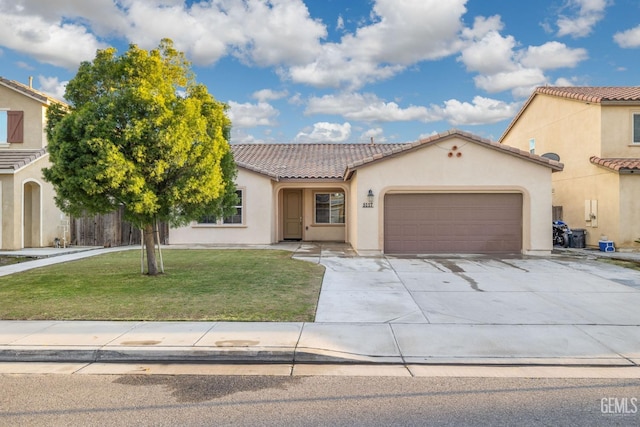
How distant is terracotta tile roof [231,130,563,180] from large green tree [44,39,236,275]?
262 inches

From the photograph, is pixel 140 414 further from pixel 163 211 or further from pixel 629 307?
pixel 629 307

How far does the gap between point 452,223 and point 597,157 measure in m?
7.05

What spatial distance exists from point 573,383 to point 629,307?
13.5ft

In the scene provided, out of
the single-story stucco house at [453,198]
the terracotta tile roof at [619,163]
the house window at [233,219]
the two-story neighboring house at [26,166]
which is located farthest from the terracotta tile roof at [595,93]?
the two-story neighboring house at [26,166]

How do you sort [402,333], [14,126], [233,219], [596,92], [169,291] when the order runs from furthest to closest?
1. [596,92]
2. [233,219]
3. [14,126]
4. [169,291]
5. [402,333]

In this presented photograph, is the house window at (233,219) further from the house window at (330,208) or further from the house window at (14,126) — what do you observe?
the house window at (14,126)

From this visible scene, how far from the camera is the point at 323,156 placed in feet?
73.2

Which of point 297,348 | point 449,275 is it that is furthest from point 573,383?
point 449,275

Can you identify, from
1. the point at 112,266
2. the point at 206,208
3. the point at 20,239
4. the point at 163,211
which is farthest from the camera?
the point at 20,239

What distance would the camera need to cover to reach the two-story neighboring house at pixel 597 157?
1593 centimetres

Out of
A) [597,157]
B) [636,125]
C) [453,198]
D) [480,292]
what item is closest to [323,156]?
[453,198]

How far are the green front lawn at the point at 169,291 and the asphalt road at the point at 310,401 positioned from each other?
6.95 feet

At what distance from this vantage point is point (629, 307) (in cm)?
763

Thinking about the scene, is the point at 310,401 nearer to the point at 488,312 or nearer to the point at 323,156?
the point at 488,312
